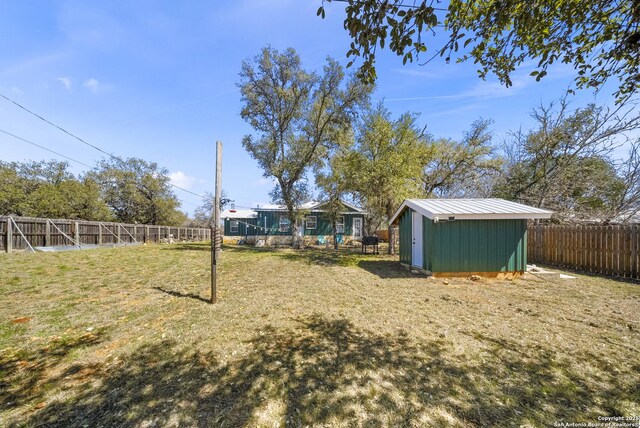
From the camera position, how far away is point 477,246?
8.28 m

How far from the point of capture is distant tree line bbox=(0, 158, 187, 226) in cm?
2217

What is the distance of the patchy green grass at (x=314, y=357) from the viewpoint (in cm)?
235

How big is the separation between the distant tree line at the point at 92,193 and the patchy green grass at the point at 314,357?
23.3 meters

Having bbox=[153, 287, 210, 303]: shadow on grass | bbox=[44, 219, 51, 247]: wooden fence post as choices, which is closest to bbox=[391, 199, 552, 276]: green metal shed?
bbox=[153, 287, 210, 303]: shadow on grass

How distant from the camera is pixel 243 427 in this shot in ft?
7.07

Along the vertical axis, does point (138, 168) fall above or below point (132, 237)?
above

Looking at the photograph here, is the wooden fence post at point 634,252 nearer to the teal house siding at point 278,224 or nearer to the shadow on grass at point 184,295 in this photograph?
the shadow on grass at point 184,295

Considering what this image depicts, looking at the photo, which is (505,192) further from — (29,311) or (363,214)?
(29,311)

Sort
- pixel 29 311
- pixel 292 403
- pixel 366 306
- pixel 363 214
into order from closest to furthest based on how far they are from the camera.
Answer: pixel 292 403 < pixel 29 311 < pixel 366 306 < pixel 363 214

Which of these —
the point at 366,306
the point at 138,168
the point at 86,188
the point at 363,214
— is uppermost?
the point at 138,168

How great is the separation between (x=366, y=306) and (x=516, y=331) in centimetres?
247

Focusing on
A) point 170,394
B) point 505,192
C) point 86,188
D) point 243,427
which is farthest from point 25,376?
point 86,188

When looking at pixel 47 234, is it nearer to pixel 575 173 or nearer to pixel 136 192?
pixel 136 192

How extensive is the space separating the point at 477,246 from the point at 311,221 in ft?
61.3
